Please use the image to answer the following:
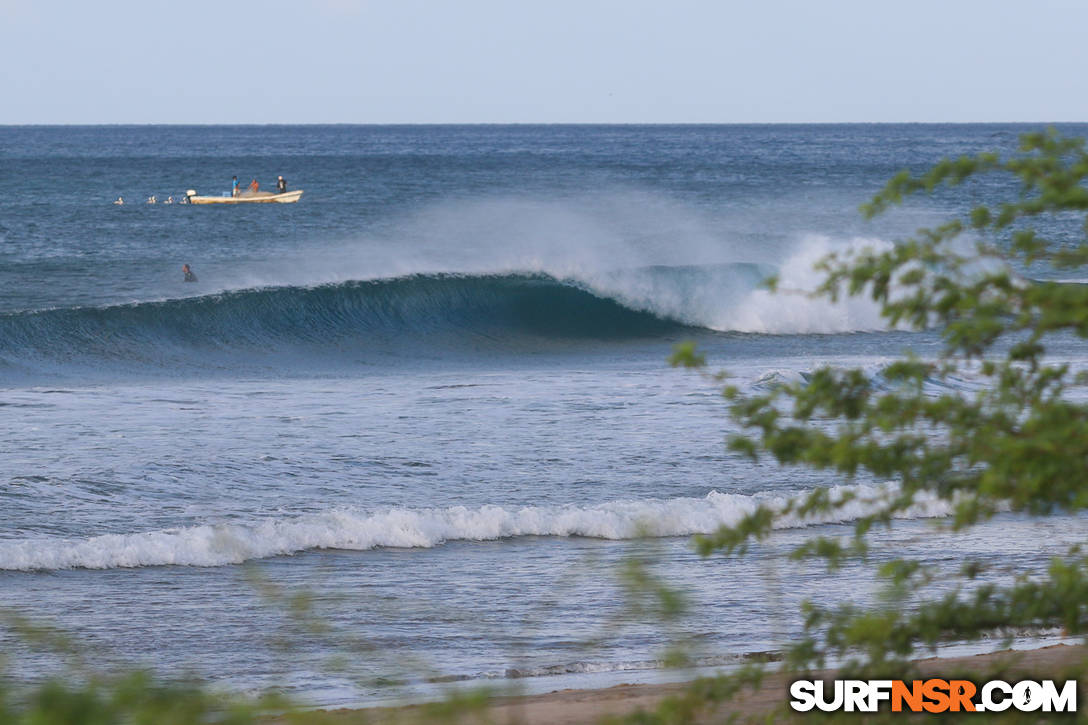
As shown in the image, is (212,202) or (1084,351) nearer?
(1084,351)

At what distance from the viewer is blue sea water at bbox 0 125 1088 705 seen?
724cm

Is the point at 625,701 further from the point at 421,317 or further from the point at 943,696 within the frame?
the point at 421,317

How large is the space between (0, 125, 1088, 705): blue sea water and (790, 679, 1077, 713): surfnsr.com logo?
387 millimetres

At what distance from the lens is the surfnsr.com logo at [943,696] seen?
3398 mm

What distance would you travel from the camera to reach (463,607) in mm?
7824

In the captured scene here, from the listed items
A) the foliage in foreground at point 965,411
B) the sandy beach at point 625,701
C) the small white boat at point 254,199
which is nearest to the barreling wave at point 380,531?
the sandy beach at point 625,701

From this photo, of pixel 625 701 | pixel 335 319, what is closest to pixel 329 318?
pixel 335 319

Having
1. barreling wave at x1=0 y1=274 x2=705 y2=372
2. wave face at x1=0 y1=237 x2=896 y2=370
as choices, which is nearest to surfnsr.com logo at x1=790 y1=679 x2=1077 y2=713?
wave face at x1=0 y1=237 x2=896 y2=370

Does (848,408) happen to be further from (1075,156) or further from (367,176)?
(367,176)

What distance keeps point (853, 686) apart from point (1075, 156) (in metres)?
1.47

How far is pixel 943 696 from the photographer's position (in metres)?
3.46

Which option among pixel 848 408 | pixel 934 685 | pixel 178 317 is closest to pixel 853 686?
pixel 934 685

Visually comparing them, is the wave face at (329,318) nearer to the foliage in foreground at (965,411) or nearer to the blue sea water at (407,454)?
the blue sea water at (407,454)

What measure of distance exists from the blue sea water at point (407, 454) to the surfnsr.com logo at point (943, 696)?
1.27ft
